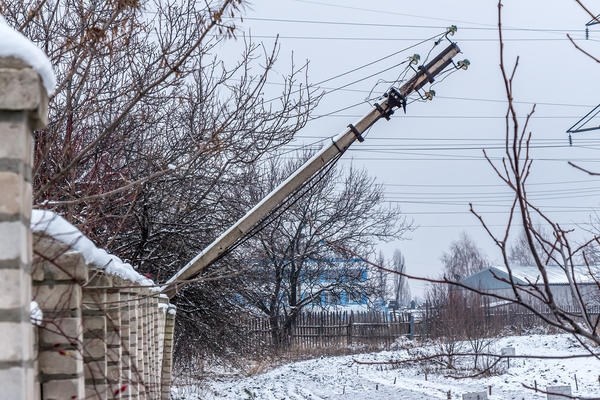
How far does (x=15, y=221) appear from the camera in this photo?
2.03 m

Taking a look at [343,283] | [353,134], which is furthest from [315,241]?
[353,134]

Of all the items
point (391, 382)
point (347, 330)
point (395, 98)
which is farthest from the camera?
point (347, 330)

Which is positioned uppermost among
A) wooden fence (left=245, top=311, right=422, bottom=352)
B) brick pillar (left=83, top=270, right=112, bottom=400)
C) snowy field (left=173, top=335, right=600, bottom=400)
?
brick pillar (left=83, top=270, right=112, bottom=400)

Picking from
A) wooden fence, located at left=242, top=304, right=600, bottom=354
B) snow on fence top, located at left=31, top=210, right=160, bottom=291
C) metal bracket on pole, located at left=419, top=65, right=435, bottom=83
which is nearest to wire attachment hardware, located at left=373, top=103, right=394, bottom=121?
metal bracket on pole, located at left=419, top=65, right=435, bottom=83

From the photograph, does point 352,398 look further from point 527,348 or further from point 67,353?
point 67,353

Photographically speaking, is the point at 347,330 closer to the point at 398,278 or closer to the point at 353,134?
the point at 398,278

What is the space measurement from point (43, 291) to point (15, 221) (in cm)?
70

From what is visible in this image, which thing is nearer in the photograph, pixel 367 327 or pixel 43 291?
pixel 43 291

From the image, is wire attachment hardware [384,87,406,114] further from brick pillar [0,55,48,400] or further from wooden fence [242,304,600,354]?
wooden fence [242,304,600,354]

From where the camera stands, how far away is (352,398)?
19.1 meters

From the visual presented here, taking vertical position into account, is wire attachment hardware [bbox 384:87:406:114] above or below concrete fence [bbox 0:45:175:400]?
above

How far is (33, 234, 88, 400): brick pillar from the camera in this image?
2.61 metres

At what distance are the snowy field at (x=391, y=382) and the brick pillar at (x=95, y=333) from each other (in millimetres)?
12394

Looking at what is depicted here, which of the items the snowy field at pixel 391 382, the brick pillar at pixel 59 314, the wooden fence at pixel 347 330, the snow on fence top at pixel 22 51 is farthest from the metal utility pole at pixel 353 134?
the wooden fence at pixel 347 330
